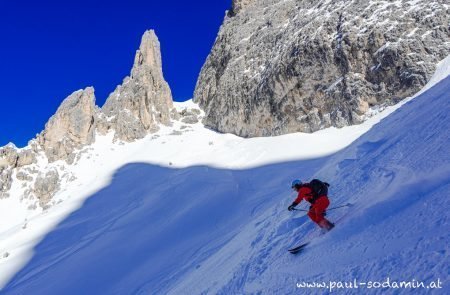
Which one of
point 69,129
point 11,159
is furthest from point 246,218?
point 11,159

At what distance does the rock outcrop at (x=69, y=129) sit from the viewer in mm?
53719

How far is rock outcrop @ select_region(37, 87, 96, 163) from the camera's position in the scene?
53.7 metres

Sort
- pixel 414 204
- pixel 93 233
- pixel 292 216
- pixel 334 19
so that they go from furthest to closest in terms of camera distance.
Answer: pixel 334 19
pixel 93 233
pixel 292 216
pixel 414 204

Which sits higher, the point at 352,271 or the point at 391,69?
the point at 391,69

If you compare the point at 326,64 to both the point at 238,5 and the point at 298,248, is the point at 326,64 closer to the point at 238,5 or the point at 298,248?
the point at 238,5

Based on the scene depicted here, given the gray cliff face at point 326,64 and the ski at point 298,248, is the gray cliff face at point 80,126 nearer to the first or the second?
the gray cliff face at point 326,64

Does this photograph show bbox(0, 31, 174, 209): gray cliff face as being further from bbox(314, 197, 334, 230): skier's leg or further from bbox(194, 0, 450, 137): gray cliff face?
bbox(314, 197, 334, 230): skier's leg

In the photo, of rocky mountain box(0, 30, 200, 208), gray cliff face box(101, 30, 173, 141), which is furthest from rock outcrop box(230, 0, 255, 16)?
rocky mountain box(0, 30, 200, 208)

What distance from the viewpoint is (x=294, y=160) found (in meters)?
28.0

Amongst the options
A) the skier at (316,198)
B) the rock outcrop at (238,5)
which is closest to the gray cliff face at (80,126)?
the rock outcrop at (238,5)

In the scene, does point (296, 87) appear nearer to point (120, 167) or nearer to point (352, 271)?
point (120, 167)

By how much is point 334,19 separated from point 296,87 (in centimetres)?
713

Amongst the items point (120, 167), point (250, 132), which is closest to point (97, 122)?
point (120, 167)

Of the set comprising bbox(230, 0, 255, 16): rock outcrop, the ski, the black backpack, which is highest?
bbox(230, 0, 255, 16): rock outcrop
